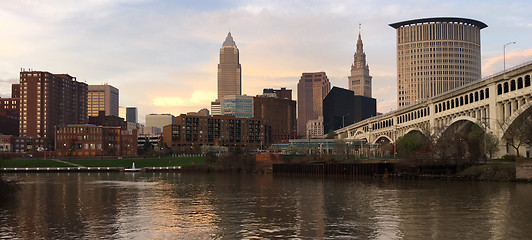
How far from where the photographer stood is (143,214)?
4953cm

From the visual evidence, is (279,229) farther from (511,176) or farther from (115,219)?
(511,176)

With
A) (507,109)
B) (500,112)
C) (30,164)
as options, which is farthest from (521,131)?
(30,164)

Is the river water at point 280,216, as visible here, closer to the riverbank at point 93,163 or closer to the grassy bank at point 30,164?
the riverbank at point 93,163

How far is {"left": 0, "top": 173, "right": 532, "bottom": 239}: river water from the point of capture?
37.3m

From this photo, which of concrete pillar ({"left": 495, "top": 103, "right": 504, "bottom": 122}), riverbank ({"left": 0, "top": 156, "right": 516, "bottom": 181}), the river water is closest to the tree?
riverbank ({"left": 0, "top": 156, "right": 516, "bottom": 181})

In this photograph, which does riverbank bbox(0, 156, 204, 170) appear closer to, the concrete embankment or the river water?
the concrete embankment

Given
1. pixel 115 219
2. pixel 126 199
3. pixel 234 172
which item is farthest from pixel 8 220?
pixel 234 172

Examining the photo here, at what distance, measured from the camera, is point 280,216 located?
1845 inches

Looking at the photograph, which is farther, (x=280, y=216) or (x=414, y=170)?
(x=414, y=170)

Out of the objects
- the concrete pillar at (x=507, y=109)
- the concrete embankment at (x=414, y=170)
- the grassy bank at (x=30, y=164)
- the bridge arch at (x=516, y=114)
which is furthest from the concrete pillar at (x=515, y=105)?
the grassy bank at (x=30, y=164)

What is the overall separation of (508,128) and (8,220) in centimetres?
7995

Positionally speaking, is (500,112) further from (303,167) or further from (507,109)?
(303,167)

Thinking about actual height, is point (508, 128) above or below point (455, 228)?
above

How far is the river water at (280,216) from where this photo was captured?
37281 mm
